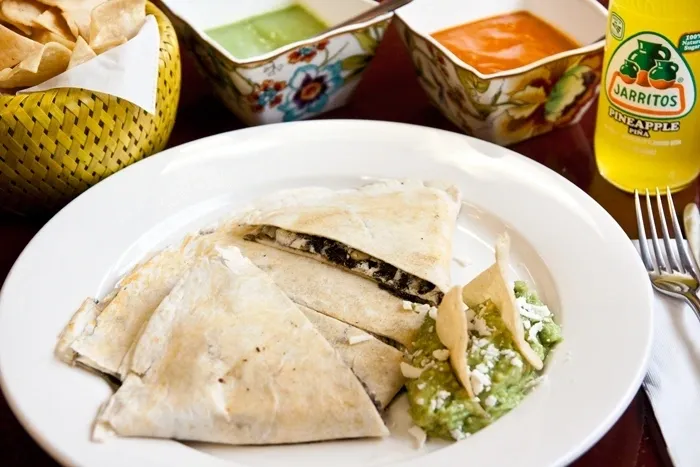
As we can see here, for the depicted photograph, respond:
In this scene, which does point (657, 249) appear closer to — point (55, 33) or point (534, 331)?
point (534, 331)

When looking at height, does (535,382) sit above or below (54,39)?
below

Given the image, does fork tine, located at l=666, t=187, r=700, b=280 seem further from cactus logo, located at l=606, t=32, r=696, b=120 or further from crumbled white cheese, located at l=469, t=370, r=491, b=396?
crumbled white cheese, located at l=469, t=370, r=491, b=396

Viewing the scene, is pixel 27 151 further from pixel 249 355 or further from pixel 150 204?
pixel 249 355

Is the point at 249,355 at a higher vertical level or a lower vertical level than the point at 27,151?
lower

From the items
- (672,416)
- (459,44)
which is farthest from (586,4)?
(672,416)

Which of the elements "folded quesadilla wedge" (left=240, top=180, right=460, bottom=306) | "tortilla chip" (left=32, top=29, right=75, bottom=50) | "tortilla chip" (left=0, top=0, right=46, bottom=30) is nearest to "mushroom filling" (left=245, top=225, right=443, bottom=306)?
"folded quesadilla wedge" (left=240, top=180, right=460, bottom=306)

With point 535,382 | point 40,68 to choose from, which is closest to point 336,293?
Result: point 535,382

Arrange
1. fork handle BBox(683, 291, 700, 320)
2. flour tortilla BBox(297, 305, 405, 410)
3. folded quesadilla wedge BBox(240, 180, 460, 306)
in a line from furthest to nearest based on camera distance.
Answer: folded quesadilla wedge BBox(240, 180, 460, 306)
fork handle BBox(683, 291, 700, 320)
flour tortilla BBox(297, 305, 405, 410)
